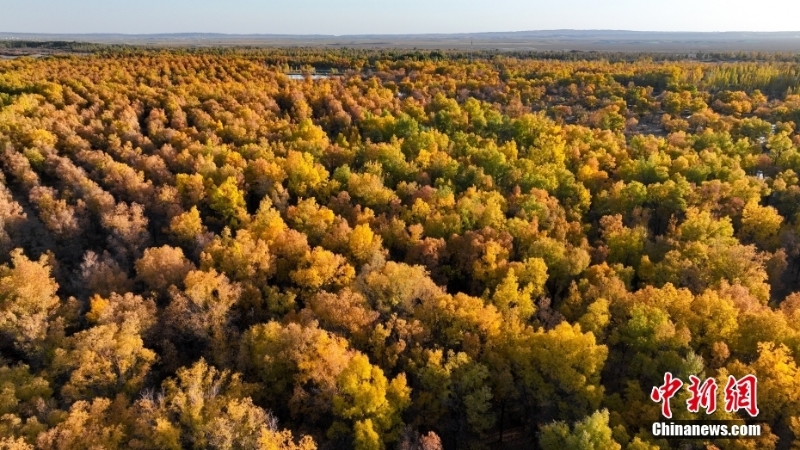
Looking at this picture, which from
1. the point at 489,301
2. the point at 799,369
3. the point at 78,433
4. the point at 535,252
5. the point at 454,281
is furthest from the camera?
the point at 454,281

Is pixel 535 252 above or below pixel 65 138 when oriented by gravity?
below

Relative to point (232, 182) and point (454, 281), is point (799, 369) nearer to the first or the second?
point (454, 281)

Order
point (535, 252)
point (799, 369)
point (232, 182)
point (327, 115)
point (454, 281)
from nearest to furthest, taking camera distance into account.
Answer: point (799, 369), point (535, 252), point (454, 281), point (232, 182), point (327, 115)

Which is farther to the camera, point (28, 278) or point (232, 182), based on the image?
point (232, 182)

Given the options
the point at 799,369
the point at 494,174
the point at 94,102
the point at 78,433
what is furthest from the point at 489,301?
the point at 94,102

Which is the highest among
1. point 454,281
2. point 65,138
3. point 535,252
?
point 65,138

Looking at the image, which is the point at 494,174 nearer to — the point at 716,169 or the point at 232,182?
the point at 716,169
